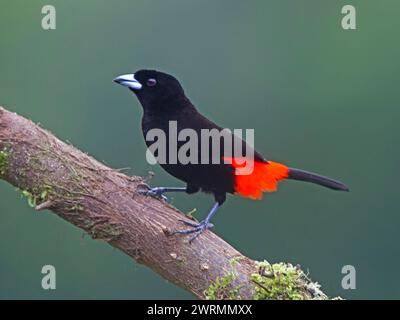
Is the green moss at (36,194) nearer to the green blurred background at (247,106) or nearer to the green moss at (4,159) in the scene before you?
the green moss at (4,159)

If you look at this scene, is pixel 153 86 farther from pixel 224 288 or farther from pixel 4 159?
pixel 224 288

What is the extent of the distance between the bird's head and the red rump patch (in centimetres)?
54

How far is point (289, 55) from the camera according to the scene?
16375mm

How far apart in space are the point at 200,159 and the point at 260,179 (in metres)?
0.36

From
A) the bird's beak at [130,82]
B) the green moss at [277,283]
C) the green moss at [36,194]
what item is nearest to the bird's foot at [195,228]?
the green moss at [277,283]

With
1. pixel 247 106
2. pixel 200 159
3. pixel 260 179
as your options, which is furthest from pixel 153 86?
pixel 247 106

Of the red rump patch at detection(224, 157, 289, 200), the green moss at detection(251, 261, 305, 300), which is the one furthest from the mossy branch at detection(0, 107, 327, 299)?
the red rump patch at detection(224, 157, 289, 200)

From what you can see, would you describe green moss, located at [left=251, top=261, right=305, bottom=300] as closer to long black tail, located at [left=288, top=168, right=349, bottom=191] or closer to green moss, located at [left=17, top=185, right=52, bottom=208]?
long black tail, located at [left=288, top=168, right=349, bottom=191]

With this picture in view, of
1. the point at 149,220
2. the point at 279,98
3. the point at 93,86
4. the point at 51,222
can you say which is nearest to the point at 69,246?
the point at 51,222

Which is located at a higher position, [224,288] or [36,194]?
[36,194]

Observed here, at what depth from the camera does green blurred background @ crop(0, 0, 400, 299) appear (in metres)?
13.7

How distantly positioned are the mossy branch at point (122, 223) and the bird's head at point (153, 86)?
730mm

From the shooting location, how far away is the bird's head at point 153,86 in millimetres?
5102

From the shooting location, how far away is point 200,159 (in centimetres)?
490
